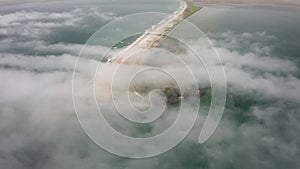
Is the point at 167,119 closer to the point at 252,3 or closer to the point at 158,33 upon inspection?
the point at 158,33

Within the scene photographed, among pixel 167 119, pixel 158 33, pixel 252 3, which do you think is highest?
pixel 158 33

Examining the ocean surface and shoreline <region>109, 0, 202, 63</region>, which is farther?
shoreline <region>109, 0, 202, 63</region>

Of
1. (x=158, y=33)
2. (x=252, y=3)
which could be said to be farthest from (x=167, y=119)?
(x=252, y=3)

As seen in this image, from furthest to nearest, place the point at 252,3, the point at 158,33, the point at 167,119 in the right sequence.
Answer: the point at 252,3 → the point at 158,33 → the point at 167,119

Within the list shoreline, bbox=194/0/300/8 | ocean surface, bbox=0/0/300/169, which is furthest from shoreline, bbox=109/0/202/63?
shoreline, bbox=194/0/300/8

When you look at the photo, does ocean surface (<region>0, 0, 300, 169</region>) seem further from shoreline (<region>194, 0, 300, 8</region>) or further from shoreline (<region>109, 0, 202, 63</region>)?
shoreline (<region>194, 0, 300, 8</region>)

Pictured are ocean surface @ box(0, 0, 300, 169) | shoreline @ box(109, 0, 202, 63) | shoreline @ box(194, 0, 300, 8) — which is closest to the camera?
ocean surface @ box(0, 0, 300, 169)

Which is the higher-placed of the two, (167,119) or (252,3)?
(167,119)

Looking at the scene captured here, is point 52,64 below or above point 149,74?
below

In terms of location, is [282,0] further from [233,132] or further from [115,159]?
[115,159]

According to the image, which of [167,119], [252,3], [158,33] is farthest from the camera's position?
[252,3]

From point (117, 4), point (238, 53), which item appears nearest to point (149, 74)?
point (238, 53)
